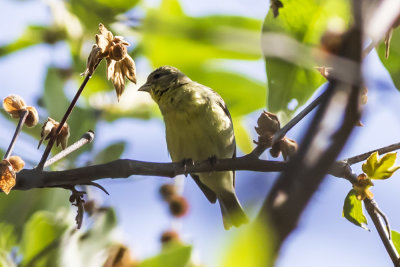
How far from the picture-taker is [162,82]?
483cm

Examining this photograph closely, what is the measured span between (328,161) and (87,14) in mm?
2886

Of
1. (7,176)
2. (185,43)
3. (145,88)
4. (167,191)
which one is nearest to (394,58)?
(185,43)

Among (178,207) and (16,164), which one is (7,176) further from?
(178,207)

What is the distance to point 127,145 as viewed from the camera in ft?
10.8

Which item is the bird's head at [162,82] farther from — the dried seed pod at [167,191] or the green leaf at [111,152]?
the green leaf at [111,152]

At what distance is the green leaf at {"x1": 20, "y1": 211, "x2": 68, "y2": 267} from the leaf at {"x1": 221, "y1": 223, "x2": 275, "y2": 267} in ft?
5.59

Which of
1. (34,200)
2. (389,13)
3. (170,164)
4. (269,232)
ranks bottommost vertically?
(34,200)

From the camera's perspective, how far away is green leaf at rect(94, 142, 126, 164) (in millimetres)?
3250

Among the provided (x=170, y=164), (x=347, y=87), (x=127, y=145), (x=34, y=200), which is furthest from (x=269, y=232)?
(x=127, y=145)

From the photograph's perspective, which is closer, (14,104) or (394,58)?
(14,104)

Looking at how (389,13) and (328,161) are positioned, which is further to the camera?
(389,13)

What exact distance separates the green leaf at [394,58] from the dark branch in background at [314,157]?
5.83 ft

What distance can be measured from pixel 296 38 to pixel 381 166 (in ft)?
2.23

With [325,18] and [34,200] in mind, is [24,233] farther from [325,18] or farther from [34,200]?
[325,18]
